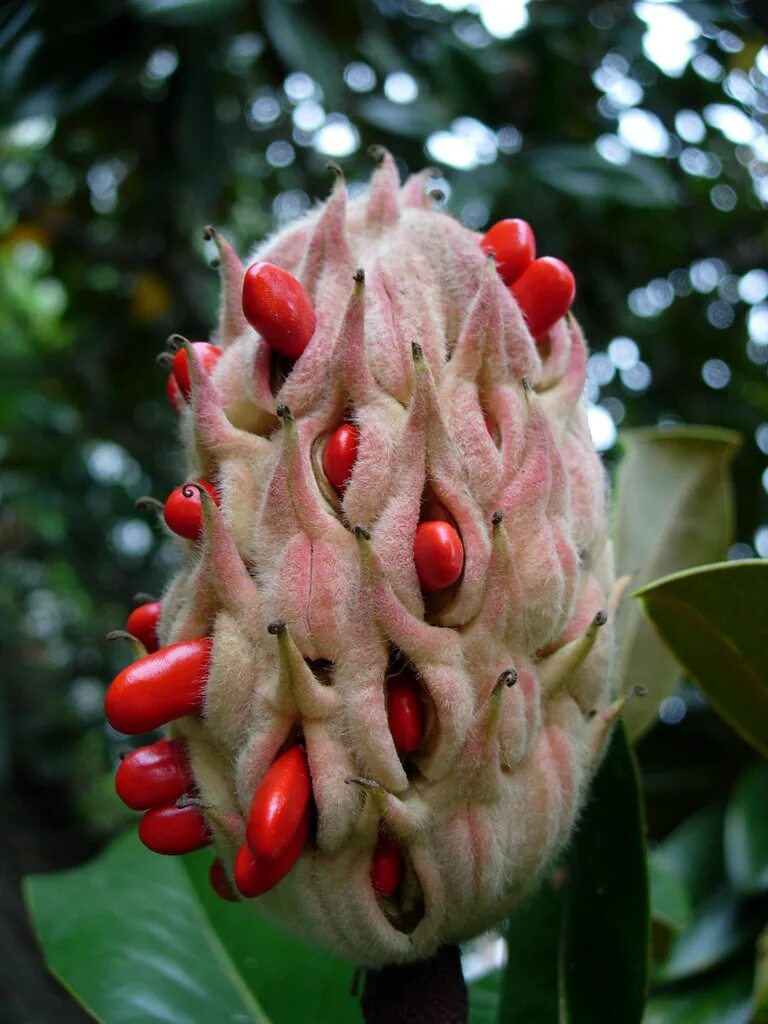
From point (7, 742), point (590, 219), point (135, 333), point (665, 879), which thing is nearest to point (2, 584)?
point (7, 742)

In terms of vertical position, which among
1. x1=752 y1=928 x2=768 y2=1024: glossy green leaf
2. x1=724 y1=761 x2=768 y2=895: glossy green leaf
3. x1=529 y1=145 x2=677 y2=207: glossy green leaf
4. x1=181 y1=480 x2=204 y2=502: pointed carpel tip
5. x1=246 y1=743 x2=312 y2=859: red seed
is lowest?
x1=752 y1=928 x2=768 y2=1024: glossy green leaf

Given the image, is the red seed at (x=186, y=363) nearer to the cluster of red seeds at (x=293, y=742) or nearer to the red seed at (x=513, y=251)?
the cluster of red seeds at (x=293, y=742)

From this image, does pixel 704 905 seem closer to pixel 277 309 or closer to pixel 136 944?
pixel 136 944

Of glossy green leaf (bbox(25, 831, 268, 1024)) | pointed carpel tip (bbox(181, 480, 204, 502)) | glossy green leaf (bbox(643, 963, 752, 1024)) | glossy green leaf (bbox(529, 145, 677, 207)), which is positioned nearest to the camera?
pointed carpel tip (bbox(181, 480, 204, 502))

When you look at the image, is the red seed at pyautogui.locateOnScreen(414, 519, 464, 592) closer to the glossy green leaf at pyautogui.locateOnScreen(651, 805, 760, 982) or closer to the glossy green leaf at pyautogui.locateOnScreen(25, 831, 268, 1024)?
the glossy green leaf at pyautogui.locateOnScreen(25, 831, 268, 1024)

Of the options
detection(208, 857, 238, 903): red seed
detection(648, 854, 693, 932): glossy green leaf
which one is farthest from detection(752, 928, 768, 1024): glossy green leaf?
detection(208, 857, 238, 903): red seed

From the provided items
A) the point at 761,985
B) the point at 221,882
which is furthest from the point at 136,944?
the point at 761,985

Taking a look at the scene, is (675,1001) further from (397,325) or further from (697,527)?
(397,325)
